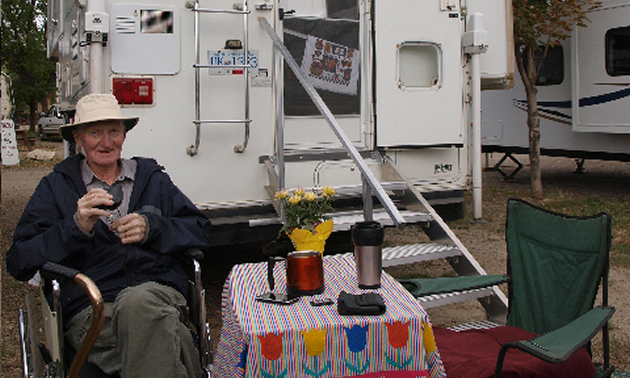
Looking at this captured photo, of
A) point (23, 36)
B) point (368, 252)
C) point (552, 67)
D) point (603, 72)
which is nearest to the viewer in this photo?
point (368, 252)

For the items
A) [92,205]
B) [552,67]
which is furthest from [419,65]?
[552,67]

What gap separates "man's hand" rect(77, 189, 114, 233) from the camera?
2.47 meters

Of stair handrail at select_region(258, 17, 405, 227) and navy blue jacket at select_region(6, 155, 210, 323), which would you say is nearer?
navy blue jacket at select_region(6, 155, 210, 323)

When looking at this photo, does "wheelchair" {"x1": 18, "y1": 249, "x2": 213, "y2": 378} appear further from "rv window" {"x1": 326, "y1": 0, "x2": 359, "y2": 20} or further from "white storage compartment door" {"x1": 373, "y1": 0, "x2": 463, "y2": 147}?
"rv window" {"x1": 326, "y1": 0, "x2": 359, "y2": 20}

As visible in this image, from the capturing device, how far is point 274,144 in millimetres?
4328

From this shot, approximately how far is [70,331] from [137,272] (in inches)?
13.6

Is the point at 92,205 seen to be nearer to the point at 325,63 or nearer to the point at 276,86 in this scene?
the point at 276,86

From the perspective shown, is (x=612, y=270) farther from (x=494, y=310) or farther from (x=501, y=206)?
(x=501, y=206)

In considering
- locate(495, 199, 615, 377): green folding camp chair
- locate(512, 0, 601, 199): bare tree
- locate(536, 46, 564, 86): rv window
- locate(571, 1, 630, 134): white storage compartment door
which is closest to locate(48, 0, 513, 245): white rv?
locate(495, 199, 615, 377): green folding camp chair

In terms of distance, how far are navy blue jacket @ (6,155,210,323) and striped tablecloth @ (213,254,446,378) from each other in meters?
0.57

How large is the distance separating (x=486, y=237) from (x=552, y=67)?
166 inches

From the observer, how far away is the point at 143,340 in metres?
2.29

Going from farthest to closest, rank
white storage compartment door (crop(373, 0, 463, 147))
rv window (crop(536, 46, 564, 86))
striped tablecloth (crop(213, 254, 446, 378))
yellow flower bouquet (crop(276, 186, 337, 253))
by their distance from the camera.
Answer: rv window (crop(536, 46, 564, 86)) < white storage compartment door (crop(373, 0, 463, 147)) < yellow flower bouquet (crop(276, 186, 337, 253)) < striped tablecloth (crop(213, 254, 446, 378))

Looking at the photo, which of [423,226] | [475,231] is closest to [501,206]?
[475,231]
